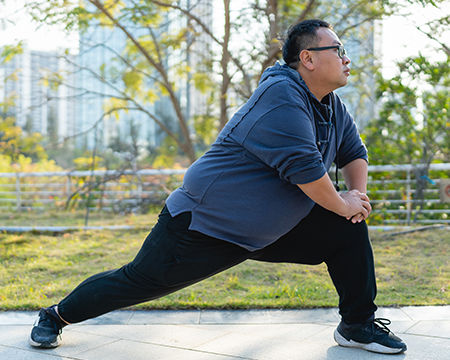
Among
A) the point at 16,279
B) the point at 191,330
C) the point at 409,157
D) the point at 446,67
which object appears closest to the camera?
the point at 191,330

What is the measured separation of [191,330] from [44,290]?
1502mm

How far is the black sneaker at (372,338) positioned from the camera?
2.43 metres

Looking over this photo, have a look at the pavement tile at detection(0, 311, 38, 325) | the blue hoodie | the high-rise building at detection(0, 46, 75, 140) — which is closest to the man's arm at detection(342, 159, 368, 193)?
the blue hoodie

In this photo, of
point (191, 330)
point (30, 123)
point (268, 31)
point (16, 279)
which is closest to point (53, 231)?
point (16, 279)

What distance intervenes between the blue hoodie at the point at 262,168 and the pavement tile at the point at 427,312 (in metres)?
1.27

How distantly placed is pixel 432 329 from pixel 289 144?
57.2 inches

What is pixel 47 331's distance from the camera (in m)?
2.58

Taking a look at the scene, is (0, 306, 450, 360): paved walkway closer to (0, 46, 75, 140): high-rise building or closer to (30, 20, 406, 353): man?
(30, 20, 406, 353): man

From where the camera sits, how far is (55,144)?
8.20 meters

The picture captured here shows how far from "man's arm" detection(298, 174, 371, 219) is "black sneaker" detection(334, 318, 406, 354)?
551mm

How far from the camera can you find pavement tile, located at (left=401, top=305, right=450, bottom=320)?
305 cm

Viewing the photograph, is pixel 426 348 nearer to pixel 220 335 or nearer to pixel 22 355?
pixel 220 335

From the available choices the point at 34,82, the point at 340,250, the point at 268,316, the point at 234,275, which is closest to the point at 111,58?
the point at 34,82

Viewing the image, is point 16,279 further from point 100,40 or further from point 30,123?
point 30,123
